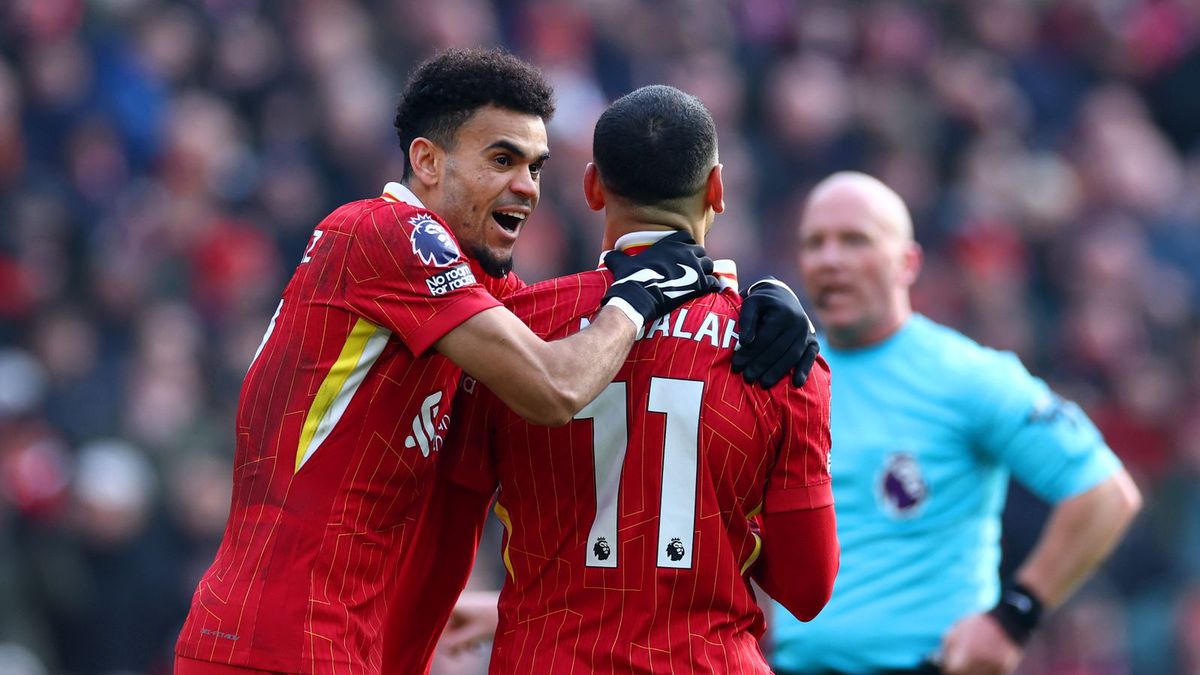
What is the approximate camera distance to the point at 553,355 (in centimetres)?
401

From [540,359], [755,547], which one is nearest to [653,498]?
[755,547]

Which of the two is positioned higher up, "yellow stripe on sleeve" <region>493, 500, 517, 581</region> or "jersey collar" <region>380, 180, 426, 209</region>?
"jersey collar" <region>380, 180, 426, 209</region>

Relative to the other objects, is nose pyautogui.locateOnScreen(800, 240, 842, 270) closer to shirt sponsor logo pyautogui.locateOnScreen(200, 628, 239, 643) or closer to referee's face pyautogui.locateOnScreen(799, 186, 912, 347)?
referee's face pyautogui.locateOnScreen(799, 186, 912, 347)

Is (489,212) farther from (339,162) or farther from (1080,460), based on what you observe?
(339,162)

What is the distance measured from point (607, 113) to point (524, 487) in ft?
3.31

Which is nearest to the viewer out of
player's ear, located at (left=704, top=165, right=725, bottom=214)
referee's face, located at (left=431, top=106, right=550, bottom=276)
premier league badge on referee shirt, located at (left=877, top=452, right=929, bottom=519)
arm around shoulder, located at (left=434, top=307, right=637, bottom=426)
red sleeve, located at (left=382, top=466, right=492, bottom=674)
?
arm around shoulder, located at (left=434, top=307, right=637, bottom=426)

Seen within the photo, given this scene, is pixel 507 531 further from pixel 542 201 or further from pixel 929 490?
pixel 542 201

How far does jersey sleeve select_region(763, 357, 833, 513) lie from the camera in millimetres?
4195

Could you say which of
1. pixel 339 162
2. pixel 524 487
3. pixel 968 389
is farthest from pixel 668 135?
pixel 339 162

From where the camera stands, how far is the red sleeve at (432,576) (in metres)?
4.54

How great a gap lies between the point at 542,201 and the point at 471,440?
759cm

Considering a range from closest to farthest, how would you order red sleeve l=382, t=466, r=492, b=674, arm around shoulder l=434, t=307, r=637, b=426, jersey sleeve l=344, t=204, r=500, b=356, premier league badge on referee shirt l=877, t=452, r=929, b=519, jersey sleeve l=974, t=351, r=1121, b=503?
arm around shoulder l=434, t=307, r=637, b=426 < jersey sleeve l=344, t=204, r=500, b=356 < red sleeve l=382, t=466, r=492, b=674 < jersey sleeve l=974, t=351, r=1121, b=503 < premier league badge on referee shirt l=877, t=452, r=929, b=519

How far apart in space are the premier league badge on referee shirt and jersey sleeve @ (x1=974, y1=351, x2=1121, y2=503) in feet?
0.88

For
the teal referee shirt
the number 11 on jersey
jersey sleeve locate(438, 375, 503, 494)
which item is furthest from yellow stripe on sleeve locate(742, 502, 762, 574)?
the teal referee shirt
